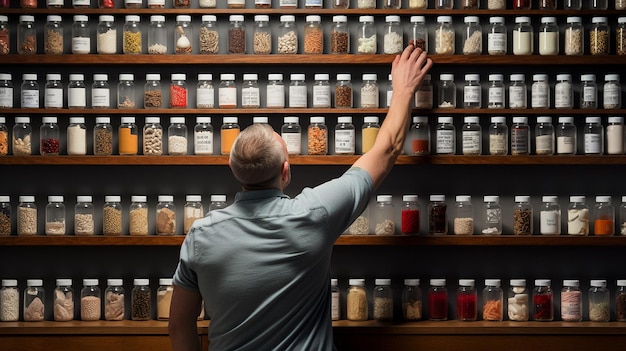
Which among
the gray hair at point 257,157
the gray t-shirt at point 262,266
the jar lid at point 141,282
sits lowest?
the jar lid at point 141,282

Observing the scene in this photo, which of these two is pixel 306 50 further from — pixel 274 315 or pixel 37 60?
pixel 274 315

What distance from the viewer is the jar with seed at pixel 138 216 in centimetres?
297

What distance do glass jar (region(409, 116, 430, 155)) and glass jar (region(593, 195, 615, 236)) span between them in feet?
2.17

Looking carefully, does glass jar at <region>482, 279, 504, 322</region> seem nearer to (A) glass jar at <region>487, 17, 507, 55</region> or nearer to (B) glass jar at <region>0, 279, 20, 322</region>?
(A) glass jar at <region>487, 17, 507, 55</region>

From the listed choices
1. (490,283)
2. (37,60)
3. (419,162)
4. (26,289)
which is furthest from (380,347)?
(37,60)

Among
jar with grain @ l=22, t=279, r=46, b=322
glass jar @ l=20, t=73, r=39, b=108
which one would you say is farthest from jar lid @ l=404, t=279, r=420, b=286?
glass jar @ l=20, t=73, r=39, b=108

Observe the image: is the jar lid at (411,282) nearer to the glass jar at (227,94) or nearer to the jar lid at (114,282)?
the glass jar at (227,94)

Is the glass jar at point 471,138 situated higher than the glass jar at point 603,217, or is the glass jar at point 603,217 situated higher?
the glass jar at point 471,138

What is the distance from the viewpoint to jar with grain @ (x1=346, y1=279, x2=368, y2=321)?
2.96 m

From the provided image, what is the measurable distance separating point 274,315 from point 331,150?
3.74ft

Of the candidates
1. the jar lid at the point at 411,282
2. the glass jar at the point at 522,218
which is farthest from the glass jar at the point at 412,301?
the glass jar at the point at 522,218

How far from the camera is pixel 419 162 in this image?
9.64 ft

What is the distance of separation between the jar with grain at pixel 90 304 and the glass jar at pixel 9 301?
236mm

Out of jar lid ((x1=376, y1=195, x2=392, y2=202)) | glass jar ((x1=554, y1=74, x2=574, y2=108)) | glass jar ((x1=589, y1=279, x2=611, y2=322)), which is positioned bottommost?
glass jar ((x1=589, y1=279, x2=611, y2=322))
